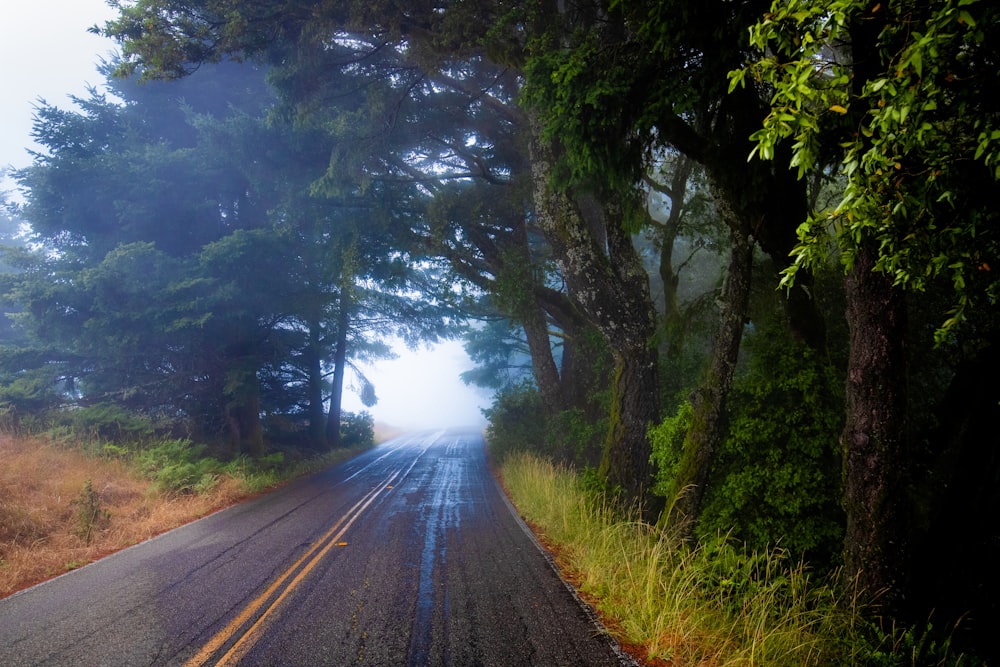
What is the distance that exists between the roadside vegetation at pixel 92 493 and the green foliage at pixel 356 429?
10.7m

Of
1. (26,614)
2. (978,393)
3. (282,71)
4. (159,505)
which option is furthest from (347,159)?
(978,393)

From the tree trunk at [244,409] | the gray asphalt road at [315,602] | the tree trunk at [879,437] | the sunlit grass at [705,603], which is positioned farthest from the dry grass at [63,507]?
the tree trunk at [879,437]

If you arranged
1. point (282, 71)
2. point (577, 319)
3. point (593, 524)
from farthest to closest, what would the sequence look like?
point (577, 319) → point (282, 71) → point (593, 524)

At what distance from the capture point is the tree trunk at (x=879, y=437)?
4312mm

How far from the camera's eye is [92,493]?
823 centimetres

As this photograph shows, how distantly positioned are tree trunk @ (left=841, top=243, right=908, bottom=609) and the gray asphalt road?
2677mm

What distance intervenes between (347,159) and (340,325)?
431 inches

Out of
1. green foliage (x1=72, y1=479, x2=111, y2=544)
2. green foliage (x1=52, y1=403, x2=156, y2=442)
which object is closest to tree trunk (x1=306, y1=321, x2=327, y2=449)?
green foliage (x1=52, y1=403, x2=156, y2=442)

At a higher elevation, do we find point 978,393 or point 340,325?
point 340,325

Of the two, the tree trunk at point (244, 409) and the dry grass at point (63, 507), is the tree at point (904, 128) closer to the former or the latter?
the dry grass at point (63, 507)

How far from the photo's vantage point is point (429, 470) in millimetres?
16234

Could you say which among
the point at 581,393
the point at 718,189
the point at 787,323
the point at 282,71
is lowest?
the point at 581,393

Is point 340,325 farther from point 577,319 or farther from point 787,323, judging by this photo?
point 787,323

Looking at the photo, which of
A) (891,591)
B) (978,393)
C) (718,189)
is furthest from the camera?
(718,189)
